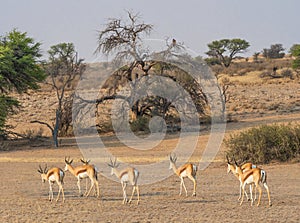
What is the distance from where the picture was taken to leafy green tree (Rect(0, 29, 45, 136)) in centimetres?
2994

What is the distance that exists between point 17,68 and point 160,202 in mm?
20062

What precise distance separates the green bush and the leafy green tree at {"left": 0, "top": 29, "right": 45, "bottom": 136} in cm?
1408

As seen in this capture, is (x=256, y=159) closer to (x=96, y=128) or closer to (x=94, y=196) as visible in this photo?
(x=94, y=196)

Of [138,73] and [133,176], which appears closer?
[133,176]

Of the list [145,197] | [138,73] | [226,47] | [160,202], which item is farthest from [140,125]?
[226,47]

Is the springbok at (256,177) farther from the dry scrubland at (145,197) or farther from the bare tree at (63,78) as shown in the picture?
the bare tree at (63,78)

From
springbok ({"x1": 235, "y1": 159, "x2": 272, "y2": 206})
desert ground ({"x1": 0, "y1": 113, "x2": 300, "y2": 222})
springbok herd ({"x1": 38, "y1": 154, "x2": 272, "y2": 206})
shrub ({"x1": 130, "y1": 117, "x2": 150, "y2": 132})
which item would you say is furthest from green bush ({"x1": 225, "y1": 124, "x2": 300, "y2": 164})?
shrub ({"x1": 130, "y1": 117, "x2": 150, "y2": 132})

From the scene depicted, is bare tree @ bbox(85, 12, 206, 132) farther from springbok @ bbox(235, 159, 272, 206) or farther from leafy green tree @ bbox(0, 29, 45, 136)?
springbok @ bbox(235, 159, 272, 206)

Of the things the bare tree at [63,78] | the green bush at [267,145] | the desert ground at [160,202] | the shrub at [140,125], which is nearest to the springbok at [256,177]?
the desert ground at [160,202]

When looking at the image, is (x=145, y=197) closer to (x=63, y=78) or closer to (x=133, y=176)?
(x=133, y=176)

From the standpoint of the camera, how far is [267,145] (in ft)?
67.7

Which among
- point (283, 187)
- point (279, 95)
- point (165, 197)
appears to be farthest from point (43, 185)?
point (279, 95)

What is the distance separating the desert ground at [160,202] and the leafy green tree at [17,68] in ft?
35.8

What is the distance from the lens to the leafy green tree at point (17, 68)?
29.9 m
